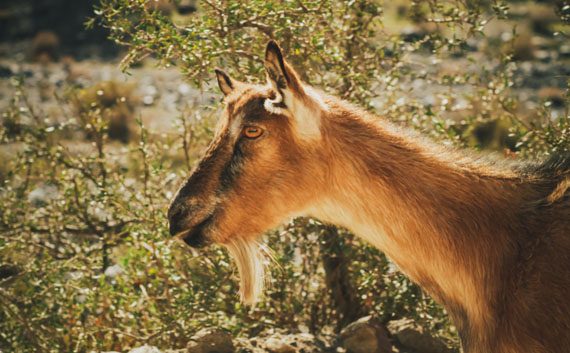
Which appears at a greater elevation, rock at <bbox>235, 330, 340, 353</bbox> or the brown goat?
the brown goat

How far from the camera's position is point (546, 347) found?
2.74 m

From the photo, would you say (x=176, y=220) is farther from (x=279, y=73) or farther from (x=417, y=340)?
(x=417, y=340)

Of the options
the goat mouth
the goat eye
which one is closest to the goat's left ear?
the goat eye

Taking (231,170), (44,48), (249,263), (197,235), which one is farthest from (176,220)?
(44,48)

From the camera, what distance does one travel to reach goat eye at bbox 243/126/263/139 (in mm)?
3125

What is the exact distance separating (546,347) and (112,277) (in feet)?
14.8

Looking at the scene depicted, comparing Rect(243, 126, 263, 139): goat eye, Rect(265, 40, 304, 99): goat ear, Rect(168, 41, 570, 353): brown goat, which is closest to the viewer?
Rect(265, 40, 304, 99): goat ear

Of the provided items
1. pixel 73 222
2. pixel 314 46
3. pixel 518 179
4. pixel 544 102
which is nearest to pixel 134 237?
pixel 73 222

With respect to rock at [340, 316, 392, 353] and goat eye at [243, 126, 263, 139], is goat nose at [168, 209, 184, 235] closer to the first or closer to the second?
goat eye at [243, 126, 263, 139]

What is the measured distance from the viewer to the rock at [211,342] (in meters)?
4.25

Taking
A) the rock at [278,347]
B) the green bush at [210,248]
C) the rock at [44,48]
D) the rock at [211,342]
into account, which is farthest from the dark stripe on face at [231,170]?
the rock at [44,48]

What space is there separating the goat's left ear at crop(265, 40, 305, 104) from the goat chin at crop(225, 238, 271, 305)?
36.0 inches

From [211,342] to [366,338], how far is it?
3.78 ft

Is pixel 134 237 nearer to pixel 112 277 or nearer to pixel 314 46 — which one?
pixel 112 277
